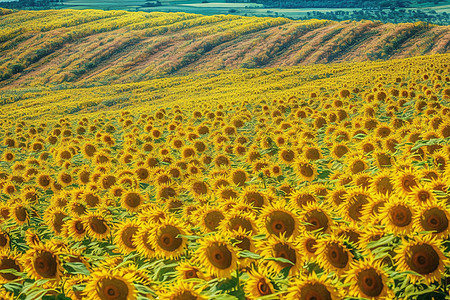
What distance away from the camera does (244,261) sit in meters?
2.56

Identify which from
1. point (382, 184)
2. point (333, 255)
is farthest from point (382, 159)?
point (333, 255)

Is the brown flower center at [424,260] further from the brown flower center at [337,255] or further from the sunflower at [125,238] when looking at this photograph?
the sunflower at [125,238]

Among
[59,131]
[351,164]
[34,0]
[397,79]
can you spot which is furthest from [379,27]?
[34,0]

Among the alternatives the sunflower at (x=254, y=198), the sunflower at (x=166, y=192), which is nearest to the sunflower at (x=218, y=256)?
the sunflower at (x=254, y=198)

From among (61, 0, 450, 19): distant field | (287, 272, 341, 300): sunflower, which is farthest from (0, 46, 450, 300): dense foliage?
(61, 0, 450, 19): distant field

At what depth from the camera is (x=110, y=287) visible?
229 centimetres

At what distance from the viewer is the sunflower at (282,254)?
99.0 inches

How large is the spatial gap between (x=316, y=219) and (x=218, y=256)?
90 centimetres

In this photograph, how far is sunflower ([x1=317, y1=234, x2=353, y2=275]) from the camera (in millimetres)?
2367

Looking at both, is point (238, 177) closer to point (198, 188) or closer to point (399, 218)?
point (198, 188)

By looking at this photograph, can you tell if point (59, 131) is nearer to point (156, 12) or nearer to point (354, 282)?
point (354, 282)

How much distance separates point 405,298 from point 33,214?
5.01m

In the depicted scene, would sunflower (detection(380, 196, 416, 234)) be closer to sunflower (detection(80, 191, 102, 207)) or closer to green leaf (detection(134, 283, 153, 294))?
green leaf (detection(134, 283, 153, 294))

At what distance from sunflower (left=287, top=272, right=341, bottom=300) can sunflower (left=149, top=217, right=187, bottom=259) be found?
1.03m
